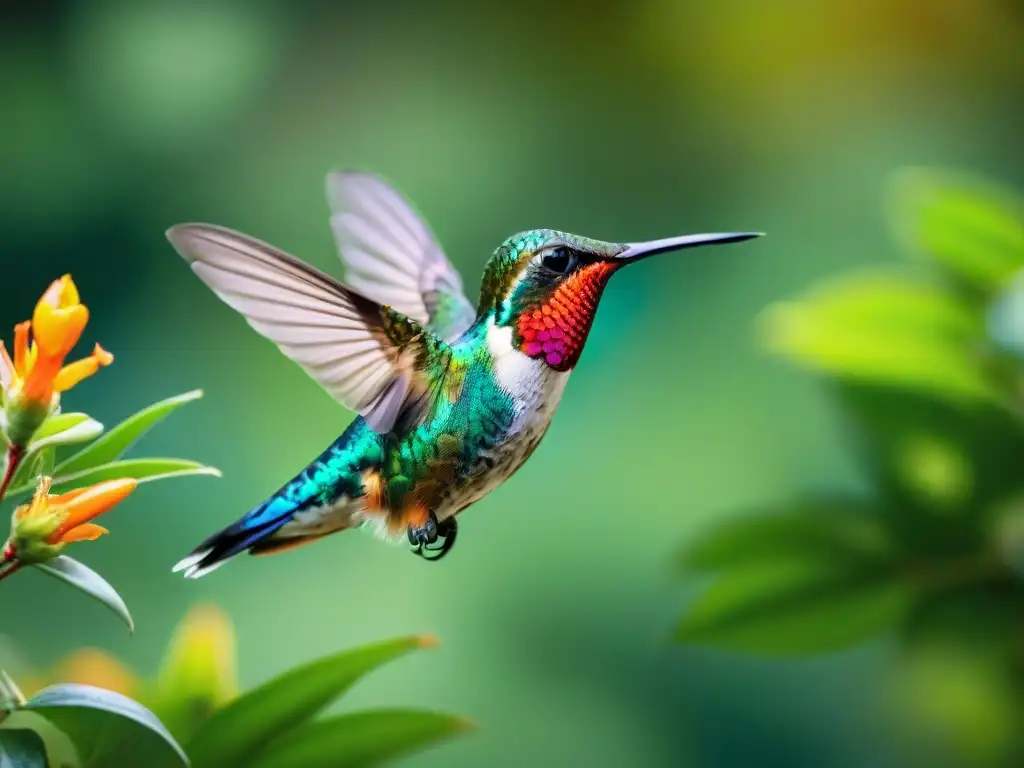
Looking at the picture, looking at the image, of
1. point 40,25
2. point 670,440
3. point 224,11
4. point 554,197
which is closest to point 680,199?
point 554,197

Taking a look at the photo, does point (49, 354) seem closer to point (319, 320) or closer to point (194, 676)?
point (319, 320)

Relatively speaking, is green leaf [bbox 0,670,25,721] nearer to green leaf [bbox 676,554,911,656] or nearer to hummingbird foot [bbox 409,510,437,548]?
hummingbird foot [bbox 409,510,437,548]

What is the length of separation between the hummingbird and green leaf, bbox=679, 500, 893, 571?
89cm

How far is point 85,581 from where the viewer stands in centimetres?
54

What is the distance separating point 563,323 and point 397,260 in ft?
0.79

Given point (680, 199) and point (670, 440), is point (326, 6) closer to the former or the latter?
point (680, 199)

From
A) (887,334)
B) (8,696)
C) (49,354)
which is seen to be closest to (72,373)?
(49,354)

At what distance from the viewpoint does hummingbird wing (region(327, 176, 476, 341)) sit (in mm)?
714

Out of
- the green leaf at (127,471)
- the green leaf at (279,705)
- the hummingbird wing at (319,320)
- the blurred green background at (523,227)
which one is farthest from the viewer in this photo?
the blurred green background at (523,227)

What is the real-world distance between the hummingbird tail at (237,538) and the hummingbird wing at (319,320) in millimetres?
64

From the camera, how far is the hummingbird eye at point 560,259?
52cm

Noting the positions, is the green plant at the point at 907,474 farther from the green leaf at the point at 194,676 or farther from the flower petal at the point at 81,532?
the flower petal at the point at 81,532

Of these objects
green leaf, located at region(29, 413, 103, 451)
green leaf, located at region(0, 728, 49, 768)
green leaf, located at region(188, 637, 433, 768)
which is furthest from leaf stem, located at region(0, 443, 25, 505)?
green leaf, located at region(188, 637, 433, 768)

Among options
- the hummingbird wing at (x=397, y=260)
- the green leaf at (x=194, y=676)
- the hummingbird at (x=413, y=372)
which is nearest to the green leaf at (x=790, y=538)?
the green leaf at (x=194, y=676)
